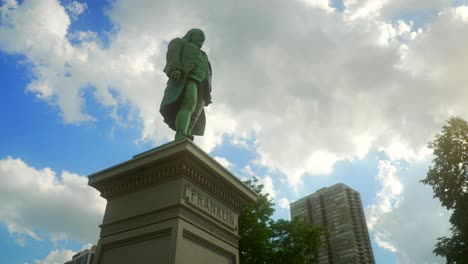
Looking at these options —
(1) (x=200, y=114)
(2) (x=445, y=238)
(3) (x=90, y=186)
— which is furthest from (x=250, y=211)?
(3) (x=90, y=186)

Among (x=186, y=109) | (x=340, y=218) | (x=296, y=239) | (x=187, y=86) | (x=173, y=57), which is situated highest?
(x=340, y=218)

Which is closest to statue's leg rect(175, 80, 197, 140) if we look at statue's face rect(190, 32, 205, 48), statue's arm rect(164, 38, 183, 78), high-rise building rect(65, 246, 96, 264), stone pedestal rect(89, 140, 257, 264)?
statue's arm rect(164, 38, 183, 78)

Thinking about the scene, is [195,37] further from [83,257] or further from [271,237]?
[83,257]

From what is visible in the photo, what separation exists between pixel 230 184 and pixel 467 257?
19.0m

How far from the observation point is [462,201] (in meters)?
20.8

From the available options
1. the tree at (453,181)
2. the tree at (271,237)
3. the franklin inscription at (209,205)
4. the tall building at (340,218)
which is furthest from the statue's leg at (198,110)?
the tall building at (340,218)

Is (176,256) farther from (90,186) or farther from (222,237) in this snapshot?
(90,186)

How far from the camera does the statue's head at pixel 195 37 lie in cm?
759

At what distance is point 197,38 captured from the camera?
24.9ft

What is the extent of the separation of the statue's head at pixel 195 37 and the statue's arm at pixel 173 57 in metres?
0.30

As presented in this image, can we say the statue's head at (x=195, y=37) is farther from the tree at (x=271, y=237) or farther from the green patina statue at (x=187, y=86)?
the tree at (x=271, y=237)

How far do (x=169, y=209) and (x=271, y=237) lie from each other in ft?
58.0

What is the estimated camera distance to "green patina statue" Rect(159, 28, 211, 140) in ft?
21.9

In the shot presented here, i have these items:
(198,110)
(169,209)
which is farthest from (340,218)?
(169,209)
